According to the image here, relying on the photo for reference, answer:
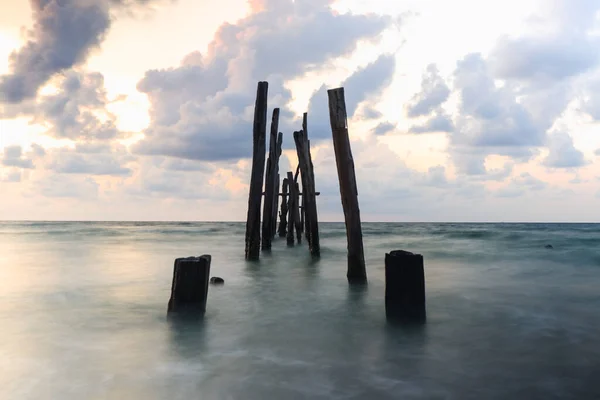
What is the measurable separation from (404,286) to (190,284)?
7.53 feet

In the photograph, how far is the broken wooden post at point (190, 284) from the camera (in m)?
5.14

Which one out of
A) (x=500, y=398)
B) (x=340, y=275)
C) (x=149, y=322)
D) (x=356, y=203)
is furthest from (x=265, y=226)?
(x=500, y=398)

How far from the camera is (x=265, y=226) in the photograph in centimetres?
1367

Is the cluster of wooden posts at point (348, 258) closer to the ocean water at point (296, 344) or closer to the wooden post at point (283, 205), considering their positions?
the ocean water at point (296, 344)

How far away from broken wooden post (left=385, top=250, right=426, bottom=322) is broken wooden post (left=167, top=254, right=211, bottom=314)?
1975 mm

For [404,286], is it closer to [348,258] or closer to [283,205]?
[348,258]

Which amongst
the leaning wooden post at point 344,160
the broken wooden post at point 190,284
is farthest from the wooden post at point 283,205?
the broken wooden post at point 190,284

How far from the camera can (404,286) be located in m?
5.21

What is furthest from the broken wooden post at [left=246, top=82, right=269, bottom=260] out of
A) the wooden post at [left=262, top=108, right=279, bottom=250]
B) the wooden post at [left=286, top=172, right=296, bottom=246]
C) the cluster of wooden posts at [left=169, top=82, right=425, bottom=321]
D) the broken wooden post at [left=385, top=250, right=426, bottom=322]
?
the wooden post at [left=286, top=172, right=296, bottom=246]

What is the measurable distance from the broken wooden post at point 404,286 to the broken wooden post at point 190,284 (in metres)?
1.98

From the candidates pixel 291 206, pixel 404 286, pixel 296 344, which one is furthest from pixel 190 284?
pixel 291 206

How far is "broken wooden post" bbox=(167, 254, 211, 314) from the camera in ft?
16.9

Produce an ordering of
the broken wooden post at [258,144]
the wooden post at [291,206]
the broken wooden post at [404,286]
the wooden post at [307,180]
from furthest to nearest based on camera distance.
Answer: the wooden post at [291,206], the wooden post at [307,180], the broken wooden post at [258,144], the broken wooden post at [404,286]

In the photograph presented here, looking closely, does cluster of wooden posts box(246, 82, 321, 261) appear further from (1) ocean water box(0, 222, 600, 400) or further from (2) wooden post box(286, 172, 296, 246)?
(1) ocean water box(0, 222, 600, 400)
